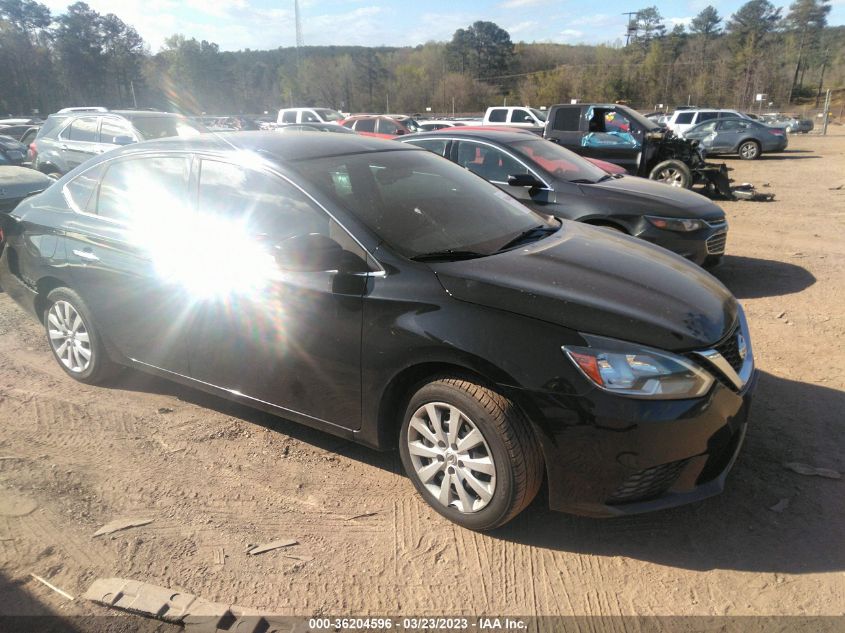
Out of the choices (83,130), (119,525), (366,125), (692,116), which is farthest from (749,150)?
(119,525)

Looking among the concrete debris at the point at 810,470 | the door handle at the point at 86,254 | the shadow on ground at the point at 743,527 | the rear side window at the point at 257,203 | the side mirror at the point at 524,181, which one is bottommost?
the shadow on ground at the point at 743,527

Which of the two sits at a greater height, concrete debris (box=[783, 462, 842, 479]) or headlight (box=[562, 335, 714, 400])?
headlight (box=[562, 335, 714, 400])

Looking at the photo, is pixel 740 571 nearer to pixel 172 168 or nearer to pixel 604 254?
pixel 604 254

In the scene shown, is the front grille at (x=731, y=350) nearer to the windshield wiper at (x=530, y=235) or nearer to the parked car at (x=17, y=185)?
the windshield wiper at (x=530, y=235)

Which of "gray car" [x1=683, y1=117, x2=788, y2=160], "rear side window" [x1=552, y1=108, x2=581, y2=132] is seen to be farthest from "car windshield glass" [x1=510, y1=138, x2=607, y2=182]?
"gray car" [x1=683, y1=117, x2=788, y2=160]

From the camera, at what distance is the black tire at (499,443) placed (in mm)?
2559

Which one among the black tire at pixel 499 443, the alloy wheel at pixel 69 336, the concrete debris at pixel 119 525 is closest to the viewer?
the black tire at pixel 499 443

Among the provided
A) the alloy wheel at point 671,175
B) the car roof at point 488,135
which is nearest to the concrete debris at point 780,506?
the car roof at point 488,135

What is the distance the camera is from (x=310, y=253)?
9.57ft

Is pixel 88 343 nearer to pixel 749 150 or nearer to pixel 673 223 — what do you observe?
pixel 673 223

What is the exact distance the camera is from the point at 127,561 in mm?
2680

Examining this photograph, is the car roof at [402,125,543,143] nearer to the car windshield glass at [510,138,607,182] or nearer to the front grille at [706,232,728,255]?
the car windshield glass at [510,138,607,182]

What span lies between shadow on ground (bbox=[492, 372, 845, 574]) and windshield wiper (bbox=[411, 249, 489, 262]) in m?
1.28

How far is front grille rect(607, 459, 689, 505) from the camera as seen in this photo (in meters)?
2.51
